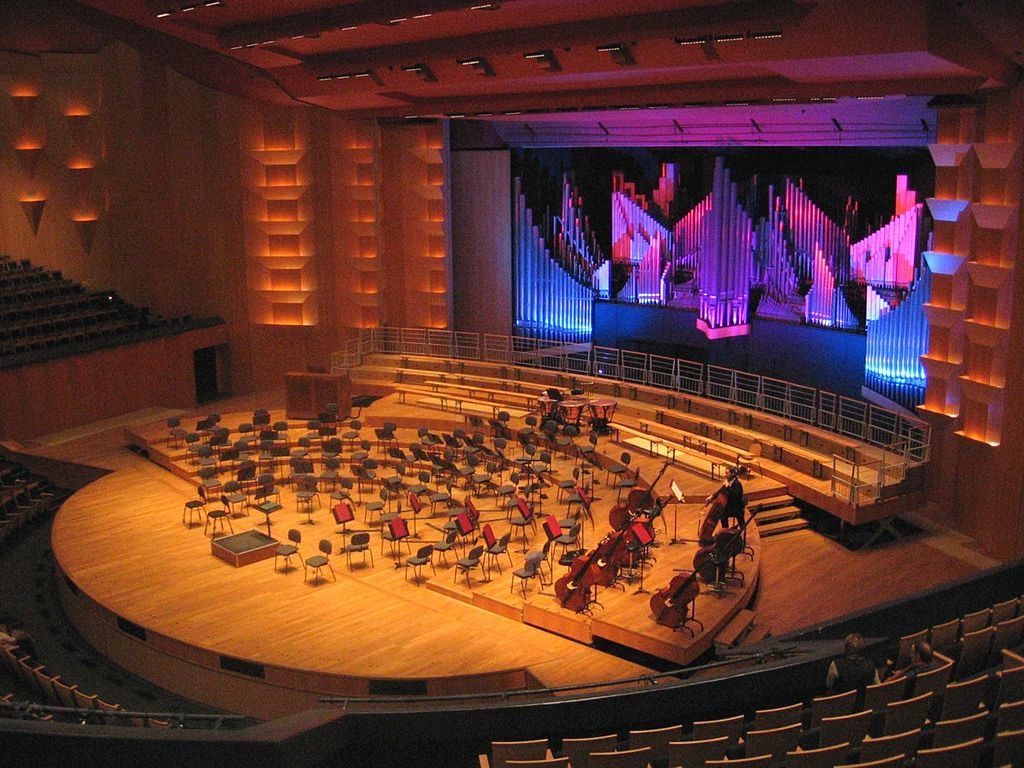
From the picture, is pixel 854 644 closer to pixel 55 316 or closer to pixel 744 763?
pixel 744 763

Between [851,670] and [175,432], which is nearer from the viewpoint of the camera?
[851,670]

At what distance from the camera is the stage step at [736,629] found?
7224 millimetres

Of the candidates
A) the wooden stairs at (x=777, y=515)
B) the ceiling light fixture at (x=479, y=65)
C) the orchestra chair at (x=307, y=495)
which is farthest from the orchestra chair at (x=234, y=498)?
the wooden stairs at (x=777, y=515)

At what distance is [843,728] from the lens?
14.7ft

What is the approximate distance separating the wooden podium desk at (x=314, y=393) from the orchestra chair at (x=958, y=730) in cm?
908

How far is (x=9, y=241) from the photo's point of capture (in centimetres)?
1470

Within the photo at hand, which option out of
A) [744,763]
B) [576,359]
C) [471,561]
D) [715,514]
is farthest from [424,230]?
[744,763]

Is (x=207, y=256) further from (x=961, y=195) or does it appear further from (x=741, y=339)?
(x=961, y=195)

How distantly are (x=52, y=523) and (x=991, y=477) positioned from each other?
823 centimetres

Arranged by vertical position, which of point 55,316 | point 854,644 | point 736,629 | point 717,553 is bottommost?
point 736,629

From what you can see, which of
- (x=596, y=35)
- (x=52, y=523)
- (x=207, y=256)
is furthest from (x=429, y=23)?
(x=207, y=256)

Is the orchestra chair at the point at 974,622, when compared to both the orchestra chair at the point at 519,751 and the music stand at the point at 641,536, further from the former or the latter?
the music stand at the point at 641,536

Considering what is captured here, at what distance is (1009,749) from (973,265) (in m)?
5.59

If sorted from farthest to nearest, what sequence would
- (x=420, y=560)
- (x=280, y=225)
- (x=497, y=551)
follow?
(x=280, y=225)
(x=420, y=560)
(x=497, y=551)
